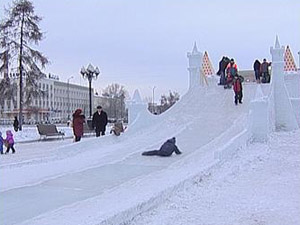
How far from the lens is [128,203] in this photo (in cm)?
748

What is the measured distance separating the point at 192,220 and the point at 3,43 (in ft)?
102

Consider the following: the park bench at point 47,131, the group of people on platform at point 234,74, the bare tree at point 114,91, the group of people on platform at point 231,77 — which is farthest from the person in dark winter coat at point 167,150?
the bare tree at point 114,91

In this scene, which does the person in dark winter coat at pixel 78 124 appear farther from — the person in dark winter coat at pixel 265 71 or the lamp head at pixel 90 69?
the lamp head at pixel 90 69

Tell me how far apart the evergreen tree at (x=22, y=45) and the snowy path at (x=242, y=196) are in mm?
25441

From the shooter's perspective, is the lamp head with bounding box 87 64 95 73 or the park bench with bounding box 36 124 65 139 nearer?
the lamp head with bounding box 87 64 95 73

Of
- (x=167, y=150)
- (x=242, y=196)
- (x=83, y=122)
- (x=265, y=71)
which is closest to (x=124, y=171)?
(x=167, y=150)

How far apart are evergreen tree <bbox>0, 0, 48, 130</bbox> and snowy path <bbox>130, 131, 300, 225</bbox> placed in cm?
2544

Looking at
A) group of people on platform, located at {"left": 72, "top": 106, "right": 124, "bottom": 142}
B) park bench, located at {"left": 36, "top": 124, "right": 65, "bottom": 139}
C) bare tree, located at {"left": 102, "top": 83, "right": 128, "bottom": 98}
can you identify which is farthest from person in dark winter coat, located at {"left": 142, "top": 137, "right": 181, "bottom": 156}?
bare tree, located at {"left": 102, "top": 83, "right": 128, "bottom": 98}

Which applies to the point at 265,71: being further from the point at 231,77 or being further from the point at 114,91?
the point at 114,91

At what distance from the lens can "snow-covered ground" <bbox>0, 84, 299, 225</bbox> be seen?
7.24 metres

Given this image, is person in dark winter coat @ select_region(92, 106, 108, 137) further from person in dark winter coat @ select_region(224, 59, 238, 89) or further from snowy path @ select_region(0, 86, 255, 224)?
person in dark winter coat @ select_region(224, 59, 238, 89)

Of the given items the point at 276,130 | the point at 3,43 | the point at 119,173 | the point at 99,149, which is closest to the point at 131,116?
the point at 99,149

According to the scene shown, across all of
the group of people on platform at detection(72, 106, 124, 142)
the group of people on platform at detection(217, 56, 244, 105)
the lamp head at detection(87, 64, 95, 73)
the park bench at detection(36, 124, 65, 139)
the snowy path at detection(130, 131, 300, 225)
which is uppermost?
the lamp head at detection(87, 64, 95, 73)

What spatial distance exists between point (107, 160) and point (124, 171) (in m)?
1.81
